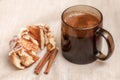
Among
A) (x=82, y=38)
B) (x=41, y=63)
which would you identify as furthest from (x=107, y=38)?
(x=41, y=63)

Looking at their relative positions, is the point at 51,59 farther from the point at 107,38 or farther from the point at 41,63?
the point at 107,38

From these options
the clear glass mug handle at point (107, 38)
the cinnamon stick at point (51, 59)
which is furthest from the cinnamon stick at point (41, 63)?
the clear glass mug handle at point (107, 38)

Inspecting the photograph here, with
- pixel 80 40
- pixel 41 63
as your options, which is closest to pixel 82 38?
pixel 80 40

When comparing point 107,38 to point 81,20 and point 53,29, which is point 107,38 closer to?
point 81,20

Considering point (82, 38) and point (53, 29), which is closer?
point (82, 38)

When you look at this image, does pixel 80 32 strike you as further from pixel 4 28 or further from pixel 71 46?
pixel 4 28

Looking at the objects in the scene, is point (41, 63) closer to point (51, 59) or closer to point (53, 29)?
point (51, 59)

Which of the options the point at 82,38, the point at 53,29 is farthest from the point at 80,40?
the point at 53,29

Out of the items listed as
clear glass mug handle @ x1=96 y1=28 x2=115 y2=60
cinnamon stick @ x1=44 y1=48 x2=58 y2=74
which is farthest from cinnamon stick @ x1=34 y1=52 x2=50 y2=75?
clear glass mug handle @ x1=96 y1=28 x2=115 y2=60
